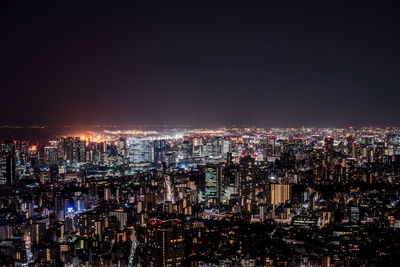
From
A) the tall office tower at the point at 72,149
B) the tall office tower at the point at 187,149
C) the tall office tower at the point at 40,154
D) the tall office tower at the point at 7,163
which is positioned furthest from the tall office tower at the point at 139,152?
the tall office tower at the point at 7,163

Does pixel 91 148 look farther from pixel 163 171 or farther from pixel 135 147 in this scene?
pixel 163 171

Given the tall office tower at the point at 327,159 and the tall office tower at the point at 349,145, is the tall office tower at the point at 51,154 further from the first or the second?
the tall office tower at the point at 349,145

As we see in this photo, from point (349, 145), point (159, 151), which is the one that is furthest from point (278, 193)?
point (159, 151)

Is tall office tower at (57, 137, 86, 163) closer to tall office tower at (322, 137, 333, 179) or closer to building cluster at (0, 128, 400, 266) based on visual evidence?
building cluster at (0, 128, 400, 266)

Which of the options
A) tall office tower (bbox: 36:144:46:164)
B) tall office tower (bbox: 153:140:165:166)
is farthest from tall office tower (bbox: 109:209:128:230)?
tall office tower (bbox: 153:140:165:166)

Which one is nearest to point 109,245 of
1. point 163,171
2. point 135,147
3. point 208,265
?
point 208,265

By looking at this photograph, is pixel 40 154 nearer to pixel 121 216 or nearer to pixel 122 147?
pixel 122 147
